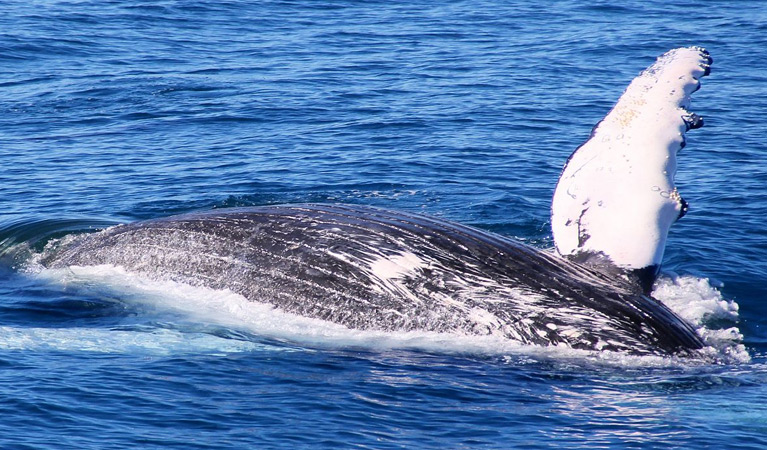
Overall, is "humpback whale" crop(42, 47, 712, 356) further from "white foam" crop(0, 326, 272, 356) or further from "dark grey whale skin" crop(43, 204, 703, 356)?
"white foam" crop(0, 326, 272, 356)

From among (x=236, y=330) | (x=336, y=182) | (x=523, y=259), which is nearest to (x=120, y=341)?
(x=236, y=330)

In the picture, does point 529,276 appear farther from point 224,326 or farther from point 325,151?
point 325,151

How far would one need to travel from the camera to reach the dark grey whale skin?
10359 mm

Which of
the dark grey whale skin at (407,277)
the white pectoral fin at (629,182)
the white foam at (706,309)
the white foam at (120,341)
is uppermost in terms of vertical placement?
the white pectoral fin at (629,182)

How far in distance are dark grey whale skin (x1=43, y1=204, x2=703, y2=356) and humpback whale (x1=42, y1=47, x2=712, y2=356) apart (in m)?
0.01

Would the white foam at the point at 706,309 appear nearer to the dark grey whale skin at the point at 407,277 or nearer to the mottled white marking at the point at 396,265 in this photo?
the dark grey whale skin at the point at 407,277

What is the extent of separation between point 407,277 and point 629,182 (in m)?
2.48

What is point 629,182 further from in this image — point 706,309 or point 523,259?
point 706,309

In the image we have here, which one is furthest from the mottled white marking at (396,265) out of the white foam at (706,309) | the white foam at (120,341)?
the white foam at (706,309)

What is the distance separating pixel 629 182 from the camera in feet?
35.4

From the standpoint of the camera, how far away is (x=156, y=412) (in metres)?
9.33

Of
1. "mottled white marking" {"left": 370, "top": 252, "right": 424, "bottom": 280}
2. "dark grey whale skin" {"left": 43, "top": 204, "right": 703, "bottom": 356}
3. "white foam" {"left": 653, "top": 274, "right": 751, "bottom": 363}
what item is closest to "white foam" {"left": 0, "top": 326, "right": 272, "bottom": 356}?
"dark grey whale skin" {"left": 43, "top": 204, "right": 703, "bottom": 356}

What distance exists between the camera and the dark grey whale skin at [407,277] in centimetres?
1036

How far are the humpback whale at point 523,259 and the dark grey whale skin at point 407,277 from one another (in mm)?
13
